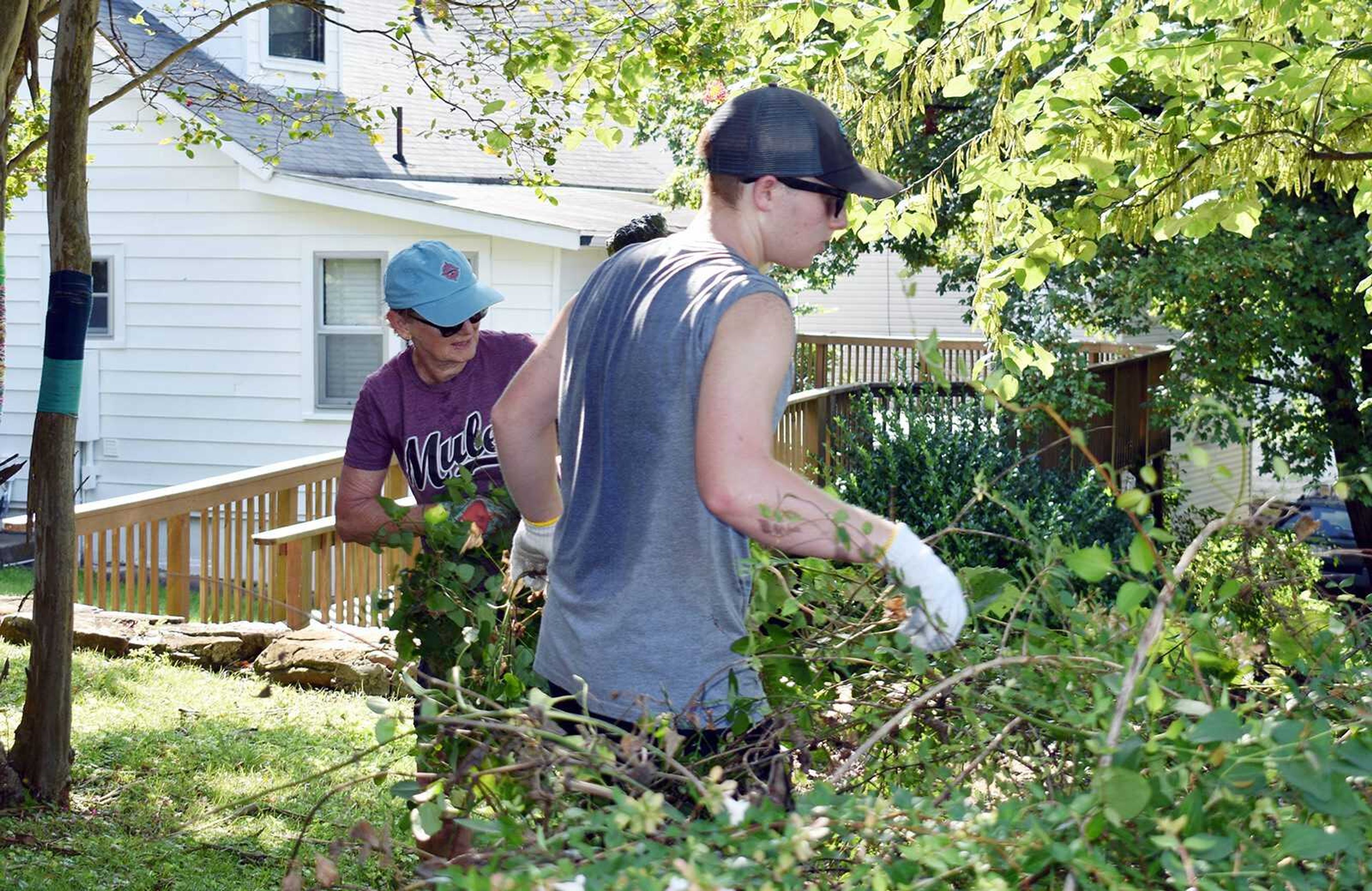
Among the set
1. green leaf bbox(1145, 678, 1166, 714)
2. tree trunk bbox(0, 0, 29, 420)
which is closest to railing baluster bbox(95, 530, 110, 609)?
tree trunk bbox(0, 0, 29, 420)

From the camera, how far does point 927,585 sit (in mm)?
2123

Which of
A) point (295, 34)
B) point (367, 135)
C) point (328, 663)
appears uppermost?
point (295, 34)

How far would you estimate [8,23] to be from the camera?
480 cm

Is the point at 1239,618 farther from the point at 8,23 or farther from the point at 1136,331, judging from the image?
the point at 1136,331

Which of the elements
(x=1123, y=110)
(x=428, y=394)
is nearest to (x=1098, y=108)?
(x=1123, y=110)

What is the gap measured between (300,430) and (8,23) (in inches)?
374

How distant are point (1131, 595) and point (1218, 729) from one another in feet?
0.74

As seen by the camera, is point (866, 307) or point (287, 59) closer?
point (287, 59)

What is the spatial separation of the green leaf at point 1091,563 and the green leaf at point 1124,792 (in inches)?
10.4

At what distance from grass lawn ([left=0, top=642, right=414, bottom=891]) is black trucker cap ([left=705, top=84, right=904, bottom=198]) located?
5.72ft

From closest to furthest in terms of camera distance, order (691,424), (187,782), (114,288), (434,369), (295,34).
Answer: (691,424) < (434,369) < (187,782) < (114,288) < (295,34)

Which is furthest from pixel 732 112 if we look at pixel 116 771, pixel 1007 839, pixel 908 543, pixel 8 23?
pixel 116 771

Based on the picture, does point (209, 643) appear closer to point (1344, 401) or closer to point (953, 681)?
point (953, 681)

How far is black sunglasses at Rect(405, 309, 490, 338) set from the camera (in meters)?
4.02
